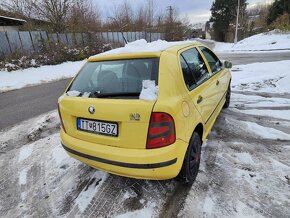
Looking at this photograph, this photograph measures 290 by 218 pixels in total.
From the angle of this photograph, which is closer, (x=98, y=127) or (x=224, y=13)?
(x=98, y=127)

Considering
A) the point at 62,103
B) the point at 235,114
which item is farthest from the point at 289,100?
the point at 62,103

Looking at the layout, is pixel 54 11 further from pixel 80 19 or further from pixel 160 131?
pixel 160 131

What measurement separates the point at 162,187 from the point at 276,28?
3176cm

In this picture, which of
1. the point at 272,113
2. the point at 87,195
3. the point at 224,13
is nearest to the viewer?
the point at 87,195

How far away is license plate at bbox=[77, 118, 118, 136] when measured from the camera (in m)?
2.30

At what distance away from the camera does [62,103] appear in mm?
2730

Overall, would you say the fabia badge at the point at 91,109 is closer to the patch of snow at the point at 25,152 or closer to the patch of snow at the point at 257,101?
the patch of snow at the point at 25,152

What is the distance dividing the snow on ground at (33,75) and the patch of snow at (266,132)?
9171 mm

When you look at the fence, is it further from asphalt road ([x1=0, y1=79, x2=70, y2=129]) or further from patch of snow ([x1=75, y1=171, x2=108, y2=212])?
patch of snow ([x1=75, y1=171, x2=108, y2=212])

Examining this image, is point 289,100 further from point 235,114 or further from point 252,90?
point 235,114

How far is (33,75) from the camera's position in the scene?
12.0 meters

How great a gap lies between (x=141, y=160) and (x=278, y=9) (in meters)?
38.6

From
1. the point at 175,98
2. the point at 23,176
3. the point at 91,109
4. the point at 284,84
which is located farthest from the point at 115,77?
A: the point at 284,84

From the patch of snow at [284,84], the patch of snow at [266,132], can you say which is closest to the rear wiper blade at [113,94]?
the patch of snow at [266,132]
